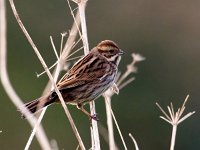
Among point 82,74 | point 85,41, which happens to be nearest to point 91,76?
point 82,74

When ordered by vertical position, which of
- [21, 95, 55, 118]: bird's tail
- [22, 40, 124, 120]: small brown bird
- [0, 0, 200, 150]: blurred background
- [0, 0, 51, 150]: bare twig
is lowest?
[0, 0, 200, 150]: blurred background

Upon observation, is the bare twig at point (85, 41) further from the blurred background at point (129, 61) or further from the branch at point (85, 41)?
the blurred background at point (129, 61)

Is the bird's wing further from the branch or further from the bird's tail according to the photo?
the bird's tail

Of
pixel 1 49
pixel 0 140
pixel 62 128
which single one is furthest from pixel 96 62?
pixel 62 128

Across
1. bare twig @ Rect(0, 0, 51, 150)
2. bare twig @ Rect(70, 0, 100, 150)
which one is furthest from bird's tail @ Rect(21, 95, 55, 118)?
bare twig @ Rect(0, 0, 51, 150)

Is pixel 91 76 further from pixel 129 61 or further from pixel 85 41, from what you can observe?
pixel 129 61
